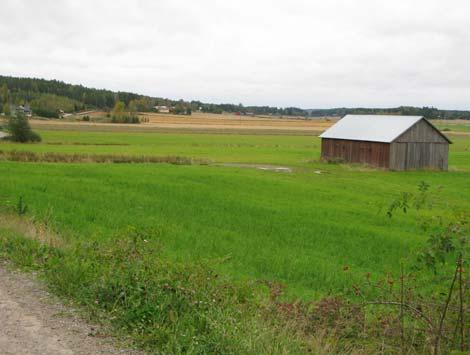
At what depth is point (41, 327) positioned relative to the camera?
251 inches

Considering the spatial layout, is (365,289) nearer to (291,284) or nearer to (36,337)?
(291,284)

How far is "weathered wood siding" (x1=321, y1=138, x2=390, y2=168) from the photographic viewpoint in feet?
174

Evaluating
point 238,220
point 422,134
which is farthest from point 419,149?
point 238,220

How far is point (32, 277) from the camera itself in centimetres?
827

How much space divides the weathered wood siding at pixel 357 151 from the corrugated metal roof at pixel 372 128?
51cm

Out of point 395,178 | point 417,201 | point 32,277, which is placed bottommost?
point 395,178

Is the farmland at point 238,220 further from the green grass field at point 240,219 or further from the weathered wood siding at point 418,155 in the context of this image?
the weathered wood siding at point 418,155

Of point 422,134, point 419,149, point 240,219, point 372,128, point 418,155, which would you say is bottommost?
point 418,155

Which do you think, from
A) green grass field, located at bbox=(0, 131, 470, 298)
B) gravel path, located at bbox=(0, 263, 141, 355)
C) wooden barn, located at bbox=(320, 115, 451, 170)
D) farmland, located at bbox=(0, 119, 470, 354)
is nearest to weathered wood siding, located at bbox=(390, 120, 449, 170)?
wooden barn, located at bbox=(320, 115, 451, 170)

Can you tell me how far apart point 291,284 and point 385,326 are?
4.49 metres

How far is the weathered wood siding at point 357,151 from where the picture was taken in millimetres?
53134

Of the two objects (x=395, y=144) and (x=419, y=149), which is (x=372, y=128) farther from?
(x=419, y=149)

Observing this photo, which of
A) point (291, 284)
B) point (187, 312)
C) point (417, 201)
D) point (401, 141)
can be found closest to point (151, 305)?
point (187, 312)

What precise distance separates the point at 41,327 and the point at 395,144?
49.6 meters
